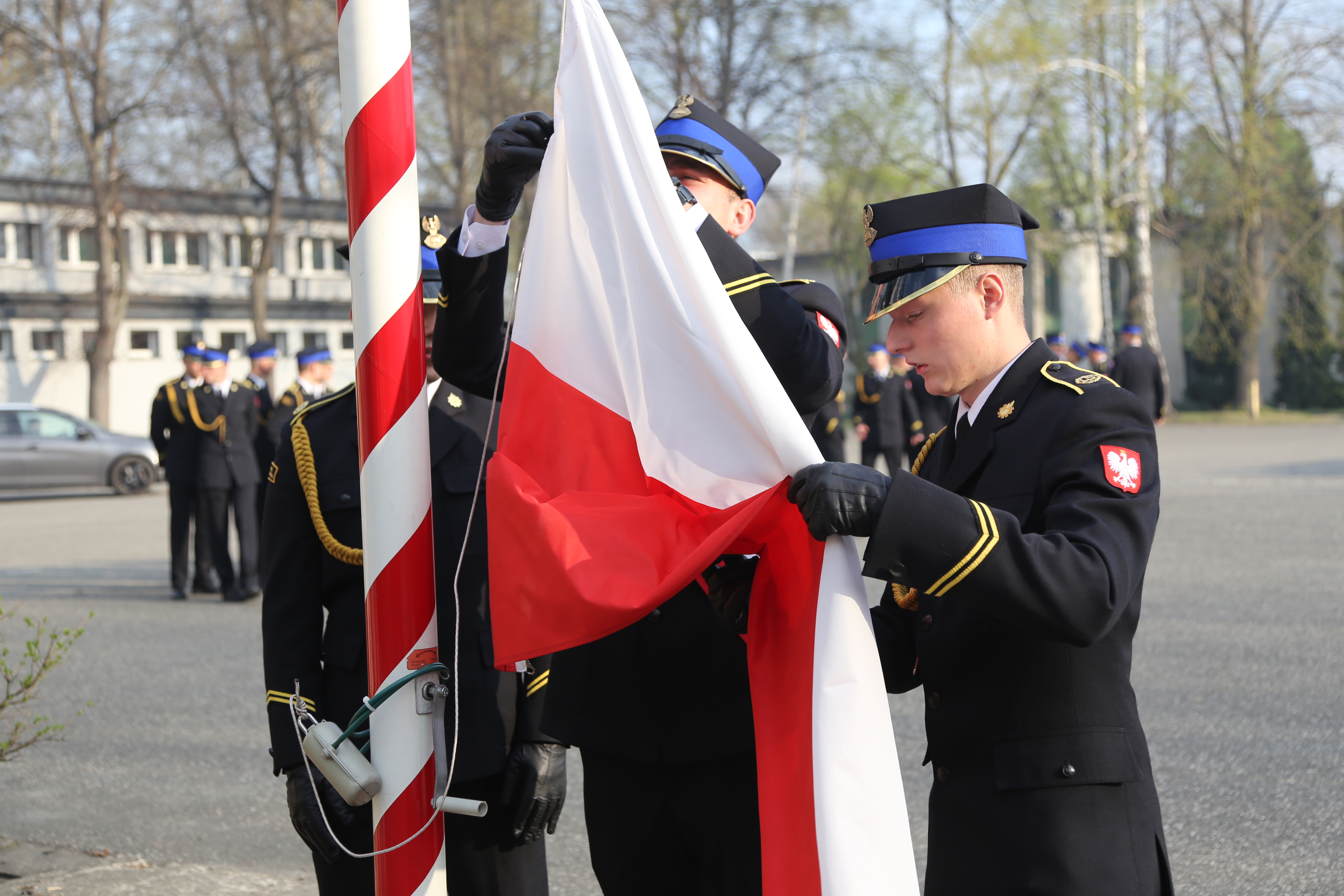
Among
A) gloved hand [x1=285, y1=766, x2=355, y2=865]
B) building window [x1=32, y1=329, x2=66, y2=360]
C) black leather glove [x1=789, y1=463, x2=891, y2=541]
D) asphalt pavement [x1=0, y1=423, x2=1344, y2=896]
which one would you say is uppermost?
building window [x1=32, y1=329, x2=66, y2=360]

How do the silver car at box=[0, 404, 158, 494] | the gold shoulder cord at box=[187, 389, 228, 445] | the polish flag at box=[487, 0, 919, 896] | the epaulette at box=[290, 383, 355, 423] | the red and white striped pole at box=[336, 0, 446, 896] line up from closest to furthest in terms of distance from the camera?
the polish flag at box=[487, 0, 919, 896]
the red and white striped pole at box=[336, 0, 446, 896]
the epaulette at box=[290, 383, 355, 423]
the gold shoulder cord at box=[187, 389, 228, 445]
the silver car at box=[0, 404, 158, 494]

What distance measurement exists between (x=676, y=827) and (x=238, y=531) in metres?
9.61

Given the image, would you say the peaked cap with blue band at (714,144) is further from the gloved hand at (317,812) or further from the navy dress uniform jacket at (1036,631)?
the gloved hand at (317,812)

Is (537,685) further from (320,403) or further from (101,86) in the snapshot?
(101,86)

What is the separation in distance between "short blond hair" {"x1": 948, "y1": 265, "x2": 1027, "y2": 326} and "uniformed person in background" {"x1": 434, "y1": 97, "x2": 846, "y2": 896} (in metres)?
0.31

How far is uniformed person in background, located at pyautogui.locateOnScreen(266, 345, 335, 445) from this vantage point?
1205cm

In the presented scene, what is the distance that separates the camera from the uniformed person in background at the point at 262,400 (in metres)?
12.8

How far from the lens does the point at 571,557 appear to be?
2.06 metres

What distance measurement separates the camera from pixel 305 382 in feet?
42.5

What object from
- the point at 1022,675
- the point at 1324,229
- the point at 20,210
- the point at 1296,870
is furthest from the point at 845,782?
the point at 20,210

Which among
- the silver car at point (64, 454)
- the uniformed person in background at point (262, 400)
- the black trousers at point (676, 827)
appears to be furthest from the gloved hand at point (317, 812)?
the silver car at point (64, 454)

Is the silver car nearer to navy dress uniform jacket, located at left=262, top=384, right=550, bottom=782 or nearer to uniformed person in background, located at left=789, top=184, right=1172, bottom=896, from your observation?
navy dress uniform jacket, located at left=262, top=384, right=550, bottom=782

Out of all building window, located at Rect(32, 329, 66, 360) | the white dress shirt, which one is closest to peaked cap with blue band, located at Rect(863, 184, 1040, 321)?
the white dress shirt

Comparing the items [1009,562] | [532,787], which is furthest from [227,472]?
[1009,562]
